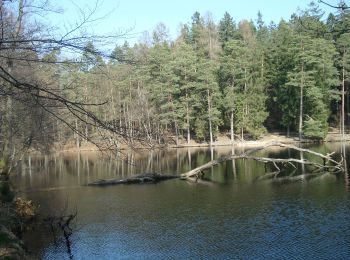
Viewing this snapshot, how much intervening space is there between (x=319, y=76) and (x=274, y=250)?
39540mm

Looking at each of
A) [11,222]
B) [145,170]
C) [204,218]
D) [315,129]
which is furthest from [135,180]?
[315,129]

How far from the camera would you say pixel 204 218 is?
54.3ft

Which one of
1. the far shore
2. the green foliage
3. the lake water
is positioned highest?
the green foliage

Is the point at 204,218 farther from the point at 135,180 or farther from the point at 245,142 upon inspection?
the point at 245,142

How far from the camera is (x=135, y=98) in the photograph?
174ft

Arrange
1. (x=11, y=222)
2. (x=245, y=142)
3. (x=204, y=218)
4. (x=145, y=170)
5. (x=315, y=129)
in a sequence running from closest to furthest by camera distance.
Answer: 1. (x=11, y=222)
2. (x=204, y=218)
3. (x=145, y=170)
4. (x=315, y=129)
5. (x=245, y=142)

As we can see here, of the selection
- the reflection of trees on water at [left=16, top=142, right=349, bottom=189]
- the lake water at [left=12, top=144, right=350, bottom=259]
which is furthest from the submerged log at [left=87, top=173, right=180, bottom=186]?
the reflection of trees on water at [left=16, top=142, right=349, bottom=189]

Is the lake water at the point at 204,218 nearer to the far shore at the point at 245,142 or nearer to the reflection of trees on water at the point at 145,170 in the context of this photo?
the reflection of trees on water at the point at 145,170

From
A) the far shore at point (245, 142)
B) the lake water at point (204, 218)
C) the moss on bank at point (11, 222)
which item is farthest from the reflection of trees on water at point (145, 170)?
the far shore at point (245, 142)

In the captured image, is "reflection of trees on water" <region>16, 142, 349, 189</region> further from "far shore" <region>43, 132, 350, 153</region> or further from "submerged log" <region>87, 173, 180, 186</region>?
"far shore" <region>43, 132, 350, 153</region>

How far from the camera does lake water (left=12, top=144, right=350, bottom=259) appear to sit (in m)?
13.0

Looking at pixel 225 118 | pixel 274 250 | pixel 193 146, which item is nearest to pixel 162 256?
pixel 274 250

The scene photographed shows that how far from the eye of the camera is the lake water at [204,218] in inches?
512

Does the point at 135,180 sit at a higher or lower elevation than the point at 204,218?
higher
